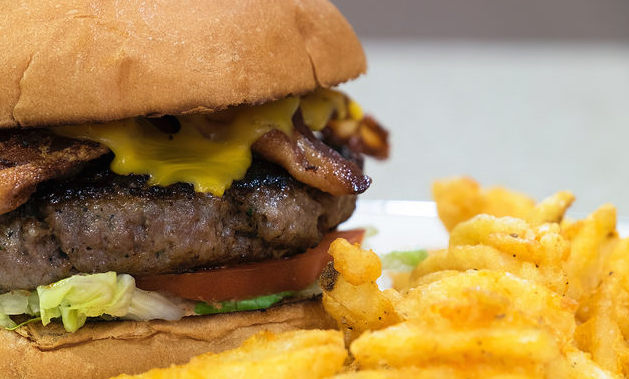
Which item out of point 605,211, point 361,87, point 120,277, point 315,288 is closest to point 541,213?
point 605,211

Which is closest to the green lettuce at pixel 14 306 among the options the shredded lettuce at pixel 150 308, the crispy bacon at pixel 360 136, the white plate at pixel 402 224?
the shredded lettuce at pixel 150 308

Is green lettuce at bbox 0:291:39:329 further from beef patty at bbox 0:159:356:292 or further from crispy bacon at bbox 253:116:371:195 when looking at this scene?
crispy bacon at bbox 253:116:371:195

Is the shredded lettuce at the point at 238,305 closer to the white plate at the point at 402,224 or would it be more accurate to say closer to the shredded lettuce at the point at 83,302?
the shredded lettuce at the point at 83,302

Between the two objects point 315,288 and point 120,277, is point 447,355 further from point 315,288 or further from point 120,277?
point 120,277

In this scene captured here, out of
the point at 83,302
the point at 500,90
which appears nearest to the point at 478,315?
the point at 83,302

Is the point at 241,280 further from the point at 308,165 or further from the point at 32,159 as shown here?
the point at 32,159
